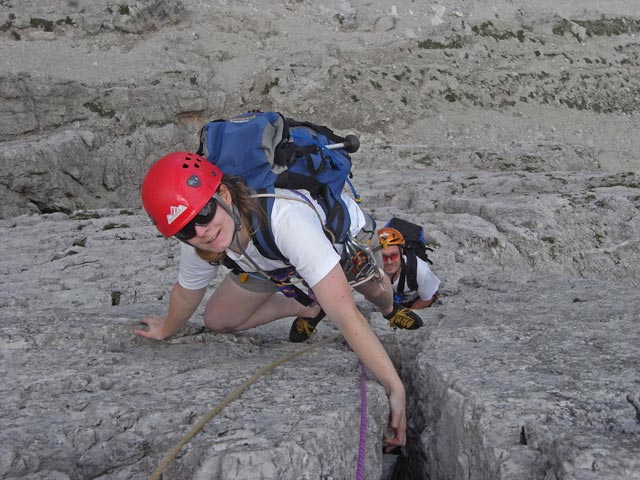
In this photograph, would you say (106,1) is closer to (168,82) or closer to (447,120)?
(168,82)

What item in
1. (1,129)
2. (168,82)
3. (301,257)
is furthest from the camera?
(168,82)

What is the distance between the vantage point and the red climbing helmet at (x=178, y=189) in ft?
16.1

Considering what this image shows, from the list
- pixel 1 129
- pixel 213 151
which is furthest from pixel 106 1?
pixel 213 151

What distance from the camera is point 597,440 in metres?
3.93

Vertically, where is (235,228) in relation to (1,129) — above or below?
above

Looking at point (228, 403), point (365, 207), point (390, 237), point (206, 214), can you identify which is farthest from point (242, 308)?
point (365, 207)

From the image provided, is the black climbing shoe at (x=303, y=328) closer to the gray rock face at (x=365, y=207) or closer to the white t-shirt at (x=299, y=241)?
the gray rock face at (x=365, y=207)

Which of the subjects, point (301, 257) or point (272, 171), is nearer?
point (301, 257)

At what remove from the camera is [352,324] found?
4910 mm

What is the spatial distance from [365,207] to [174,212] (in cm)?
1271

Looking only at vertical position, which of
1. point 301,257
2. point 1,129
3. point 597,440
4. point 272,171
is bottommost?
point 1,129

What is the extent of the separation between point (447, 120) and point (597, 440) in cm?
3163

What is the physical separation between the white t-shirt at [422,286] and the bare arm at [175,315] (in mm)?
3925

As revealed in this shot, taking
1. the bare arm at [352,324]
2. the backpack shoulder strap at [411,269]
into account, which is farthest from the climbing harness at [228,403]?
the backpack shoulder strap at [411,269]
